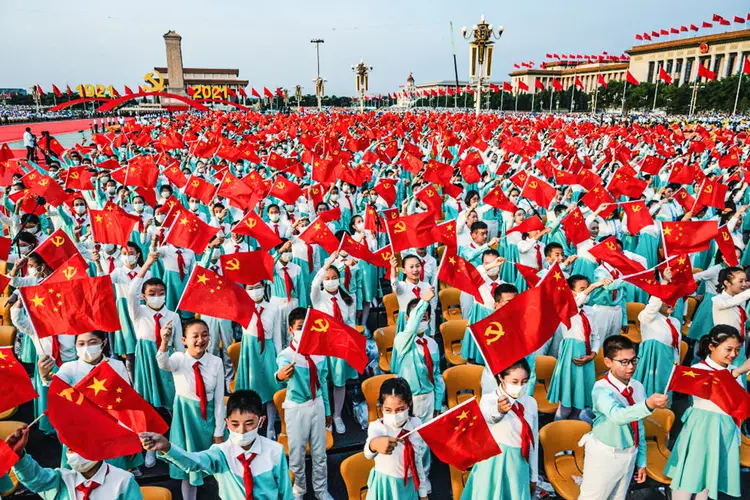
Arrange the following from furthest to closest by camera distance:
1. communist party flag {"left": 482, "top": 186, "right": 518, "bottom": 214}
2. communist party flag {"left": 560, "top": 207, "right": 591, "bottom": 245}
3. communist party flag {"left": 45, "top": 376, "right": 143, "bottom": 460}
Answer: communist party flag {"left": 482, "top": 186, "right": 518, "bottom": 214}, communist party flag {"left": 560, "top": 207, "right": 591, "bottom": 245}, communist party flag {"left": 45, "top": 376, "right": 143, "bottom": 460}

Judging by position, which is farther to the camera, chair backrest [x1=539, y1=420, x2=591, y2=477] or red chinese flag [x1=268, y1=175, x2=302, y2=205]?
red chinese flag [x1=268, y1=175, x2=302, y2=205]

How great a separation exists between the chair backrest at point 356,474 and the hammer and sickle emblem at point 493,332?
3.89 feet

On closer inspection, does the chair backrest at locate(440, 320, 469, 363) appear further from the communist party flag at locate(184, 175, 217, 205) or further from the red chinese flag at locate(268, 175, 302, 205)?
the communist party flag at locate(184, 175, 217, 205)

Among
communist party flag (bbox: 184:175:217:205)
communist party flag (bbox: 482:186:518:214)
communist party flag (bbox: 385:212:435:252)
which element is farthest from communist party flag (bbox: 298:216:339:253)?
communist party flag (bbox: 184:175:217:205)

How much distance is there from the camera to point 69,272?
4.55 meters

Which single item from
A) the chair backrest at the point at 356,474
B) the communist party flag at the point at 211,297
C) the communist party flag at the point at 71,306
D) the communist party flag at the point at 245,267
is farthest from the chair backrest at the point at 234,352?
the chair backrest at the point at 356,474

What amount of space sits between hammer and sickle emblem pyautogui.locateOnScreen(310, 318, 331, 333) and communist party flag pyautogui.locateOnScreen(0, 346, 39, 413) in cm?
174

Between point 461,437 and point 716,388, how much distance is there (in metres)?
1.88

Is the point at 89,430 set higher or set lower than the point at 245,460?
higher

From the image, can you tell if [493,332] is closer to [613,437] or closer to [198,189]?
[613,437]

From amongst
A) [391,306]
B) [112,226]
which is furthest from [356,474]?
[112,226]

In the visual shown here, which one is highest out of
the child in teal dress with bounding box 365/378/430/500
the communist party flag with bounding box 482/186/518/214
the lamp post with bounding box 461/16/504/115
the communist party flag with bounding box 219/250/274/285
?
the lamp post with bounding box 461/16/504/115

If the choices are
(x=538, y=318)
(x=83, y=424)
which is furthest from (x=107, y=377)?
(x=538, y=318)

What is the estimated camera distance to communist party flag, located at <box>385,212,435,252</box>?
549cm
